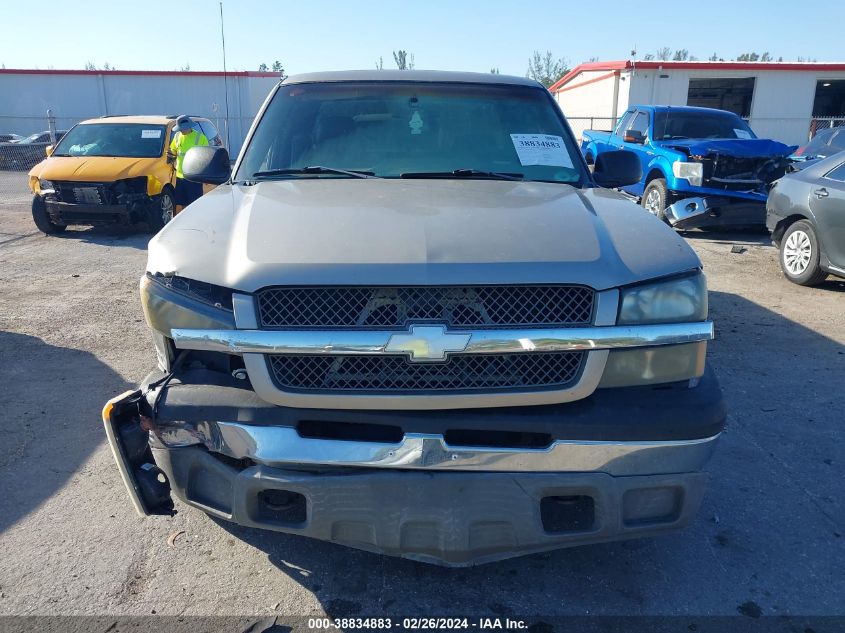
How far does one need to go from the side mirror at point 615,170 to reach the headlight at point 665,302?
1505 mm

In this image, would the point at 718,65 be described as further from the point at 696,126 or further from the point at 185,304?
the point at 185,304

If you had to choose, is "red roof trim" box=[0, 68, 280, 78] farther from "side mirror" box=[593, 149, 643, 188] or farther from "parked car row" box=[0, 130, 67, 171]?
"side mirror" box=[593, 149, 643, 188]

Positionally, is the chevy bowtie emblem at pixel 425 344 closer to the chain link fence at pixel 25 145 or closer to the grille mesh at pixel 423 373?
the grille mesh at pixel 423 373

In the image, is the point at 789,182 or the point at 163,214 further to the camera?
the point at 163,214

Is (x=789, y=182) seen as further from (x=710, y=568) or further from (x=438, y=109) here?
(x=710, y=568)

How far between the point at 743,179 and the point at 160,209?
865 centimetres

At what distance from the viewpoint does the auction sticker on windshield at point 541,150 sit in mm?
3691

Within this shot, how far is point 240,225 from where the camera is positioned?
268cm

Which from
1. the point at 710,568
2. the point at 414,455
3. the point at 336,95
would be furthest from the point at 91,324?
the point at 710,568

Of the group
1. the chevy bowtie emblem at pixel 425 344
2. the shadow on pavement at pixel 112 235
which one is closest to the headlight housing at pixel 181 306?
the chevy bowtie emblem at pixel 425 344

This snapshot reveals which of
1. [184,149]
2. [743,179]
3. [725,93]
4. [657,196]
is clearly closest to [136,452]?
[184,149]

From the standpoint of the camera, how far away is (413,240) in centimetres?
244

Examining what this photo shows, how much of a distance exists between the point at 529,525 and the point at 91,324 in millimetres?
5022

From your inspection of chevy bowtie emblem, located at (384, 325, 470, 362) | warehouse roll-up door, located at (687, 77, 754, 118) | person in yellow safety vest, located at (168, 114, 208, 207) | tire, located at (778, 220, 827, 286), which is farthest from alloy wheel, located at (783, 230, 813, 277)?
warehouse roll-up door, located at (687, 77, 754, 118)
